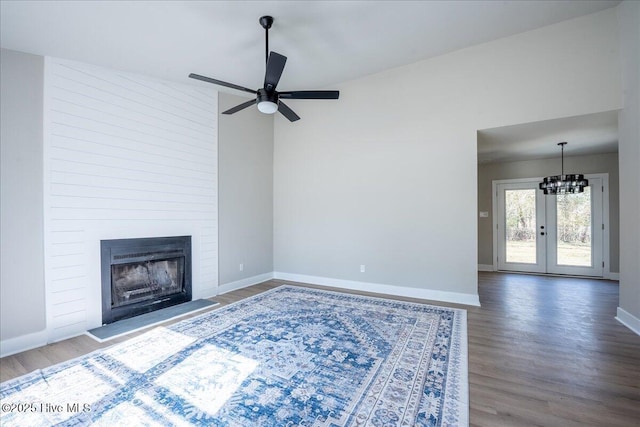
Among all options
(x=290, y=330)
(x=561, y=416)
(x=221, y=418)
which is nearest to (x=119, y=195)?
(x=290, y=330)

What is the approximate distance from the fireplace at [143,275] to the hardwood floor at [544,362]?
517mm

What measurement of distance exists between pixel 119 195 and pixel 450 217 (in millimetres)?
4509

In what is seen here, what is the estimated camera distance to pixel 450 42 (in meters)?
3.79

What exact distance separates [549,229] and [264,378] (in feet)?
24.0

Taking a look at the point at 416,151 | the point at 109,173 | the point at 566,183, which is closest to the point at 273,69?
the point at 109,173

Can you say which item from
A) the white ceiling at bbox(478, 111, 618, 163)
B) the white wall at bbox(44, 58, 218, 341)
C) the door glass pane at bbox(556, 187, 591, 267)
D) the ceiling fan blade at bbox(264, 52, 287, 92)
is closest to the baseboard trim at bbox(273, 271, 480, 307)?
the white wall at bbox(44, 58, 218, 341)

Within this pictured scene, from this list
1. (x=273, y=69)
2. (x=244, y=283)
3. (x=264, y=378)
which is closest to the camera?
(x=264, y=378)

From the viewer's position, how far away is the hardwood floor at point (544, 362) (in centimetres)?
184

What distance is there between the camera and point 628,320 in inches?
127

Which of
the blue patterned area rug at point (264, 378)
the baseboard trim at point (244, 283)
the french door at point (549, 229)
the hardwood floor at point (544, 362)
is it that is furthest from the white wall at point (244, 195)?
the french door at point (549, 229)

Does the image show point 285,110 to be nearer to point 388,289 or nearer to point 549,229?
point 388,289

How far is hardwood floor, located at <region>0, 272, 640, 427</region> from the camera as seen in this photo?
1.84 meters

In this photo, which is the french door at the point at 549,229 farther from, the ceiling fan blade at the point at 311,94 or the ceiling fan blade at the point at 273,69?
the ceiling fan blade at the point at 273,69

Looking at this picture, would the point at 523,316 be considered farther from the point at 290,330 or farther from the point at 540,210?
the point at 540,210
